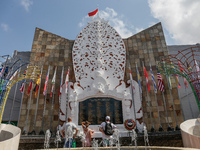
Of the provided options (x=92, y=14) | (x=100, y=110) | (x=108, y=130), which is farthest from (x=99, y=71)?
(x=108, y=130)

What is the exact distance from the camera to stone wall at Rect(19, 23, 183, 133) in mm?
11156

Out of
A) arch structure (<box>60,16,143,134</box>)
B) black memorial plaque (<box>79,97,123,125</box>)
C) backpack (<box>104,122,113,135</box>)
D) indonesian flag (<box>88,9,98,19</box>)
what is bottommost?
backpack (<box>104,122,113,135</box>)

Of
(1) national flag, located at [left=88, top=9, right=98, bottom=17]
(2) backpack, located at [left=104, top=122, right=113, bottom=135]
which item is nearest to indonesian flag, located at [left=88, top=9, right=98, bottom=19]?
(1) national flag, located at [left=88, top=9, right=98, bottom=17]

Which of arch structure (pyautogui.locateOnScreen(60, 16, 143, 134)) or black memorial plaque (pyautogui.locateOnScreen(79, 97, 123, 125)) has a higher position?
arch structure (pyautogui.locateOnScreen(60, 16, 143, 134))

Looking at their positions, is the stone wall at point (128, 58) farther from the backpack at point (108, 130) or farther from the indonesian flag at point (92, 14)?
the backpack at point (108, 130)

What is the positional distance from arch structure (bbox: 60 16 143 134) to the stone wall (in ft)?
2.26

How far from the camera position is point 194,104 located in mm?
13430

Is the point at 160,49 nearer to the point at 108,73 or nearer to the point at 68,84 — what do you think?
the point at 108,73

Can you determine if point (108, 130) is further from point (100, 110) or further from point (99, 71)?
point (99, 71)

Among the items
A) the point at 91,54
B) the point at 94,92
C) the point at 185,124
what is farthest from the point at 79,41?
the point at 185,124

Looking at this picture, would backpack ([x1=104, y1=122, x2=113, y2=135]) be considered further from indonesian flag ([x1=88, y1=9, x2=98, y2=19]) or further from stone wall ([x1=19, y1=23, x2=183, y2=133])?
indonesian flag ([x1=88, y1=9, x2=98, y2=19])

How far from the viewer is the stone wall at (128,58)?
11156 mm

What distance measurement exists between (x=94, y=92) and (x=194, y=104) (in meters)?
8.59

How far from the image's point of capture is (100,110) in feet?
35.5
